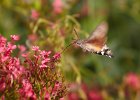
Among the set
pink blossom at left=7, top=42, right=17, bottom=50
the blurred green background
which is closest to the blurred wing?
pink blossom at left=7, top=42, right=17, bottom=50

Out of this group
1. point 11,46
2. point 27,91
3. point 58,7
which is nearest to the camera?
point 27,91

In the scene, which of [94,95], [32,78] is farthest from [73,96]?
[32,78]

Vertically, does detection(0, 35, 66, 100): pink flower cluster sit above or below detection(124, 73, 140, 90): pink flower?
below

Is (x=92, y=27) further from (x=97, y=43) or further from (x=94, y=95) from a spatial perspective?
(x=97, y=43)

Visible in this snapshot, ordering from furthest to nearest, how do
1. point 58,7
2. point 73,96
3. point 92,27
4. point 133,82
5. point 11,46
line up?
point 92,27, point 133,82, point 58,7, point 73,96, point 11,46

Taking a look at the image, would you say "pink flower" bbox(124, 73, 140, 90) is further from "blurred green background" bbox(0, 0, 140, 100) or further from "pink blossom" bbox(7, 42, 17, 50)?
"pink blossom" bbox(7, 42, 17, 50)

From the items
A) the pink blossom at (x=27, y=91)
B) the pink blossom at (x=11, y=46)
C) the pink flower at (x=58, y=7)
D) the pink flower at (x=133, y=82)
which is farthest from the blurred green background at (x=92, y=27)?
the pink blossom at (x=27, y=91)

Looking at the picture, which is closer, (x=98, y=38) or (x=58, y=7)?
(x=98, y=38)
